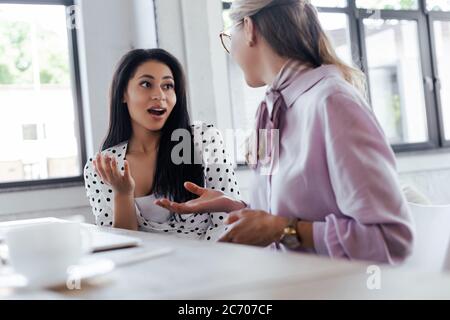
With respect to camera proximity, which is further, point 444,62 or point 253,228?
point 444,62

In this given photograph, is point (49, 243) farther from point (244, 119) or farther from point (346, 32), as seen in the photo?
point (346, 32)

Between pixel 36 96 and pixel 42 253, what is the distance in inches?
97.2

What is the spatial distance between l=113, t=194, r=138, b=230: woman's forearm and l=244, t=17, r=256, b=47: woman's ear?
0.60m

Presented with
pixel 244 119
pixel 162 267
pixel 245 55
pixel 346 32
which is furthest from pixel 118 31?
pixel 162 267

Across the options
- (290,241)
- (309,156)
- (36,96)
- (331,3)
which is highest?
(331,3)

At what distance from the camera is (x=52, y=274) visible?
637 mm

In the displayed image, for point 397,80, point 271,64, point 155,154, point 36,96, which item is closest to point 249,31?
point 271,64

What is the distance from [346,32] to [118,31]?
1.46 metres

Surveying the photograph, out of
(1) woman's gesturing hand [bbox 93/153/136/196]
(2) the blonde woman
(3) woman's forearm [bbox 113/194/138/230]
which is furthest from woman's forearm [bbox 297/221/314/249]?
(3) woman's forearm [bbox 113/194/138/230]

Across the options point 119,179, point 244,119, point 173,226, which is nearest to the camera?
point 119,179

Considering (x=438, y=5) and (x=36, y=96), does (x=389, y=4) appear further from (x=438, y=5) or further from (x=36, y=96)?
(x=36, y=96)

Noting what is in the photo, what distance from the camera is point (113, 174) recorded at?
1.49 m

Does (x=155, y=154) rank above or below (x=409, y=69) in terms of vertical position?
below

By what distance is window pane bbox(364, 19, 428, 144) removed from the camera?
3.78 metres
